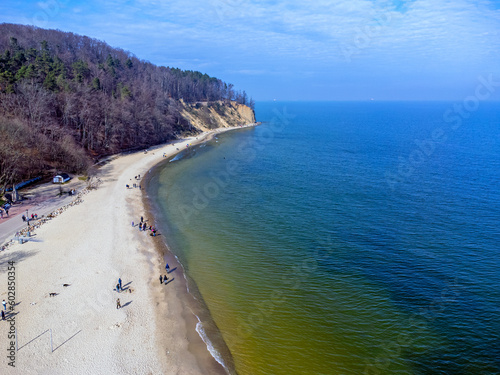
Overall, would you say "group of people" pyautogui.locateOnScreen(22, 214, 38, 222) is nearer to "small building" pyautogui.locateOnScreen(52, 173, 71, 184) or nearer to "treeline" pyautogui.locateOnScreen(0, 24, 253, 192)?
"treeline" pyautogui.locateOnScreen(0, 24, 253, 192)

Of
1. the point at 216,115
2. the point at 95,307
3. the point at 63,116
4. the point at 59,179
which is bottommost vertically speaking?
the point at 95,307

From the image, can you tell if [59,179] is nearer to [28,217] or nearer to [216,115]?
[28,217]

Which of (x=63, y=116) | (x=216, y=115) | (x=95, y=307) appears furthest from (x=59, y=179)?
(x=216, y=115)

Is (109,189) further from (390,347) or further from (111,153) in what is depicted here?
(390,347)

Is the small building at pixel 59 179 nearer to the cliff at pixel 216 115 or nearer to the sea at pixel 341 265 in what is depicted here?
the sea at pixel 341 265

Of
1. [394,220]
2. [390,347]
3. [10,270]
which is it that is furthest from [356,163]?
[10,270]
